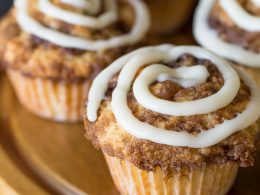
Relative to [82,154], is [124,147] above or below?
above

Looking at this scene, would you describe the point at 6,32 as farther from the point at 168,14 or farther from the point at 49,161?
the point at 168,14

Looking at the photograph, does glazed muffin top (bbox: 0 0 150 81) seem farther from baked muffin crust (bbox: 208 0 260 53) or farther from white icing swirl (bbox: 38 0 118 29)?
baked muffin crust (bbox: 208 0 260 53)

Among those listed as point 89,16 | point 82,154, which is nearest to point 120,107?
point 82,154

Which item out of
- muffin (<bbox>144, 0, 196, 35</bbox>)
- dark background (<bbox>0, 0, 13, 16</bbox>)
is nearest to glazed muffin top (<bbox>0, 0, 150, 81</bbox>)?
muffin (<bbox>144, 0, 196, 35</bbox>)

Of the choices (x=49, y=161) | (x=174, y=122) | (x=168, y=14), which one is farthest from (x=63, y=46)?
(x=168, y=14)

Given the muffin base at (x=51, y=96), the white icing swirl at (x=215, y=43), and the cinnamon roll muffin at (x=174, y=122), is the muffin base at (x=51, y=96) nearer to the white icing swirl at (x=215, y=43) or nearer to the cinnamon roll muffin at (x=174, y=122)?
the cinnamon roll muffin at (x=174, y=122)

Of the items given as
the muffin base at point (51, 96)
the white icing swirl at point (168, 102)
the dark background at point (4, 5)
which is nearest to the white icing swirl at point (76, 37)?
the muffin base at point (51, 96)

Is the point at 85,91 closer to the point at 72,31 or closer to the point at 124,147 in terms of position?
the point at 72,31
